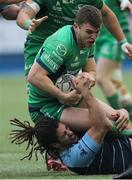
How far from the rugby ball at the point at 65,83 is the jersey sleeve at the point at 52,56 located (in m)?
0.32

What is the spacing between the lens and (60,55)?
8008mm

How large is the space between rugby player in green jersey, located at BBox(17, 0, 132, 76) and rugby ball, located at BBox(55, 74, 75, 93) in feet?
2.23

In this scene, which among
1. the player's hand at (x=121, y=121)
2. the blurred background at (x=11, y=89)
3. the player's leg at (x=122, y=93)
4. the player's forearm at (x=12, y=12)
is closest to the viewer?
the player's hand at (x=121, y=121)

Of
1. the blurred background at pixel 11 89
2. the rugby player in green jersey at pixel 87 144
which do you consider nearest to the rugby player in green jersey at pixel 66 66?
the rugby player in green jersey at pixel 87 144

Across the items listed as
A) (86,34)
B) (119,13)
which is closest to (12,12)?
(86,34)

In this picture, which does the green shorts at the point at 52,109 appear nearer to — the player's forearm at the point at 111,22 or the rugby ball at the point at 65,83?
the rugby ball at the point at 65,83

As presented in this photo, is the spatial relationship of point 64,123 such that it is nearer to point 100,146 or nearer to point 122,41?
point 100,146

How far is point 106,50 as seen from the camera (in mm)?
12789

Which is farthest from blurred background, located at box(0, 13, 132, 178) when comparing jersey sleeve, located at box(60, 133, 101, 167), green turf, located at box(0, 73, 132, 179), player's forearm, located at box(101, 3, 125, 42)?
player's forearm, located at box(101, 3, 125, 42)

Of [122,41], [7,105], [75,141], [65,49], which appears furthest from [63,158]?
[7,105]

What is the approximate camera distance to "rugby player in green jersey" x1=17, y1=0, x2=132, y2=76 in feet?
29.4

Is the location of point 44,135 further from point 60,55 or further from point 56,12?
point 56,12

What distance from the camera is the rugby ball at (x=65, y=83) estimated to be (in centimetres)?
833

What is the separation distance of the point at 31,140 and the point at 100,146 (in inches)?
24.9
